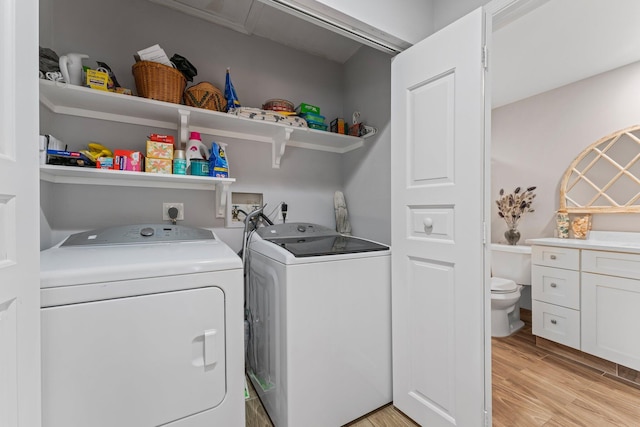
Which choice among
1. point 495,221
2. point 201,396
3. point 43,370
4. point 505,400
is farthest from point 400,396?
point 495,221

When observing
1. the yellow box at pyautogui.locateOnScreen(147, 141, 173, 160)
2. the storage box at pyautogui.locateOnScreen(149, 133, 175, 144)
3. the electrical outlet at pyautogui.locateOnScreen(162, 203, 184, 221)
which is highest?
the storage box at pyautogui.locateOnScreen(149, 133, 175, 144)

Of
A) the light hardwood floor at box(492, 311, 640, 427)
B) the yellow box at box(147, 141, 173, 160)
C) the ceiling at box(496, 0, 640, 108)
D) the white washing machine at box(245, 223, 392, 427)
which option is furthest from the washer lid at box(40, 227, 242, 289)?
the ceiling at box(496, 0, 640, 108)

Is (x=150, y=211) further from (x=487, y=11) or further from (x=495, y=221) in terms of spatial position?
(x=495, y=221)

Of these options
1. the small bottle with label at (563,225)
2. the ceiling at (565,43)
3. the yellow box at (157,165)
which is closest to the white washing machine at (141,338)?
the yellow box at (157,165)

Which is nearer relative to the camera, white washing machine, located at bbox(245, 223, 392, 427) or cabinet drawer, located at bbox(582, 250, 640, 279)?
white washing machine, located at bbox(245, 223, 392, 427)

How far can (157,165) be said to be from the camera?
1481 millimetres

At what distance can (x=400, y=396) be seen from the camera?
1460mm

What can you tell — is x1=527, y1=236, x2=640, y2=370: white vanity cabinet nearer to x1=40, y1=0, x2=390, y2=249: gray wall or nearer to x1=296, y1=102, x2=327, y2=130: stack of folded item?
x1=40, y1=0, x2=390, y2=249: gray wall

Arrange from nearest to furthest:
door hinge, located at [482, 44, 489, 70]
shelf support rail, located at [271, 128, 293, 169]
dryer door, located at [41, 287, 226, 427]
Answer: dryer door, located at [41, 287, 226, 427]
door hinge, located at [482, 44, 489, 70]
shelf support rail, located at [271, 128, 293, 169]

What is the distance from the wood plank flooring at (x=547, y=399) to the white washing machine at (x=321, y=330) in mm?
106

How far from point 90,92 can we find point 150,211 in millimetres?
702

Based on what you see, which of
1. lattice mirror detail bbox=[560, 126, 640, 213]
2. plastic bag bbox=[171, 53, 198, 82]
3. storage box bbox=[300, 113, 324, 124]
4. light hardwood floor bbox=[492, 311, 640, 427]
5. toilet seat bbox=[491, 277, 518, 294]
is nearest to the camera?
light hardwood floor bbox=[492, 311, 640, 427]

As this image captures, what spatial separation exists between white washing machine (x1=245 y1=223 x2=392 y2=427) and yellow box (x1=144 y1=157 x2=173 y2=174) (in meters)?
0.68

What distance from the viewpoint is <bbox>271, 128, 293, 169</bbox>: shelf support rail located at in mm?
1865
